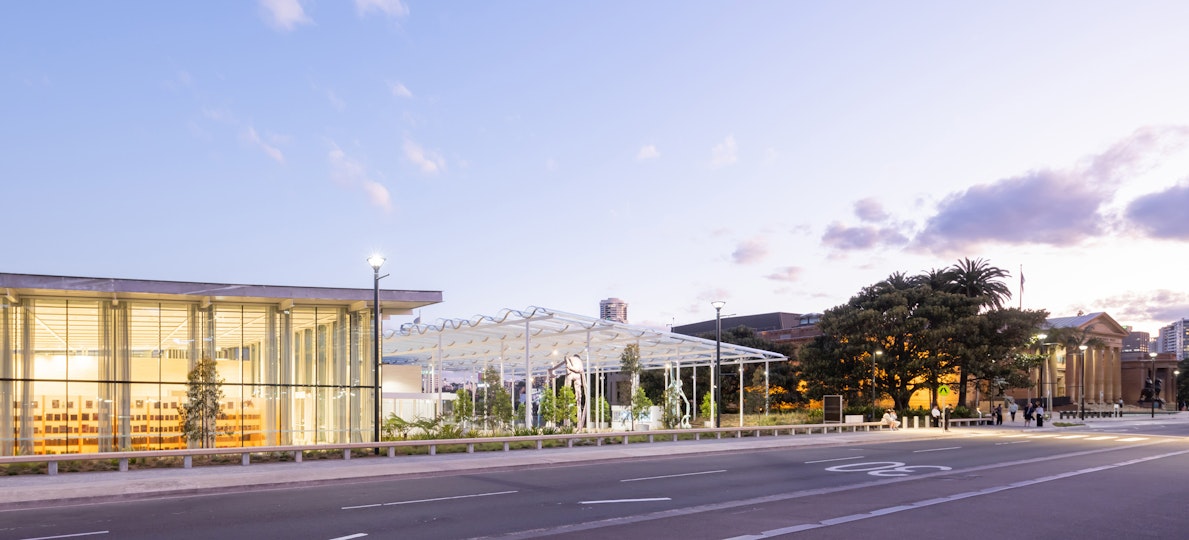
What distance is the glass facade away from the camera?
25.5 metres

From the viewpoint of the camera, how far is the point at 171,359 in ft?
90.5

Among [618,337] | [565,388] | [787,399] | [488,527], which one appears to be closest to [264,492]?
[488,527]

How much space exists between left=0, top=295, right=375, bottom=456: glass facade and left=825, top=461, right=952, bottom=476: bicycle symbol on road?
15.3 meters

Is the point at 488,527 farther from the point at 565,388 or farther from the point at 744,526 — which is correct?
the point at 565,388

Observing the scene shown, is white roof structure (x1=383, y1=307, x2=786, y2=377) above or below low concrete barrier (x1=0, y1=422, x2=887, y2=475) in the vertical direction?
above

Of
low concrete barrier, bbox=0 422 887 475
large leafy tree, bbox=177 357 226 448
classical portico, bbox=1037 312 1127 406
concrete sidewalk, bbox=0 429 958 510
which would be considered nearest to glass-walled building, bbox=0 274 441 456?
large leafy tree, bbox=177 357 226 448

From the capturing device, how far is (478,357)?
63.6 m

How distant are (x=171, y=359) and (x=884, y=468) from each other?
20.4 metres

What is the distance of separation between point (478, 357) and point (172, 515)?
162 feet

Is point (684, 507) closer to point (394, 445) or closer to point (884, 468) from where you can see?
point (884, 468)

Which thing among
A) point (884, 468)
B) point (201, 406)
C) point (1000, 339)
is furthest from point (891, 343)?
point (201, 406)

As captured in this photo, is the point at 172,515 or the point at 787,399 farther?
the point at 787,399

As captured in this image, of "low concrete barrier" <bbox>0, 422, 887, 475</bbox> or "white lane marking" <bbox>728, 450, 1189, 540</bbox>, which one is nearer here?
"white lane marking" <bbox>728, 450, 1189, 540</bbox>

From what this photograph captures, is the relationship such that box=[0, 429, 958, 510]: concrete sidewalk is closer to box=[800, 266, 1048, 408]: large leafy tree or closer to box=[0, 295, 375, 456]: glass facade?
box=[0, 295, 375, 456]: glass facade
